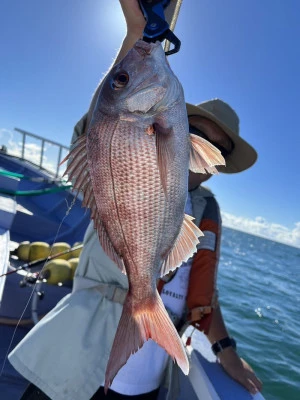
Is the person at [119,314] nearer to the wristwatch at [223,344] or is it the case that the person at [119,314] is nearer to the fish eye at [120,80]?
the wristwatch at [223,344]

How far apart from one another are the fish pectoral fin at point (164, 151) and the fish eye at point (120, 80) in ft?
0.76

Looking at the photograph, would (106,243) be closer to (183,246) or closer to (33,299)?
(183,246)

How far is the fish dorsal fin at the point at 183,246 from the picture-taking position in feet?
4.08

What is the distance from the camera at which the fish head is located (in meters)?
1.16

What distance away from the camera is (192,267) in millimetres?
2109

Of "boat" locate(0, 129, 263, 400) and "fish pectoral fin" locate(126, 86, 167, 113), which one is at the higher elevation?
"fish pectoral fin" locate(126, 86, 167, 113)

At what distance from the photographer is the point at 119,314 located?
165cm

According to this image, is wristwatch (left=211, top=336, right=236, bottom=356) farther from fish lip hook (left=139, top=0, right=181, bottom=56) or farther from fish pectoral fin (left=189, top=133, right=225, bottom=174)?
fish lip hook (left=139, top=0, right=181, bottom=56)

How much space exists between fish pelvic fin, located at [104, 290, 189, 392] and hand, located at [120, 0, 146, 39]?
1.13 metres

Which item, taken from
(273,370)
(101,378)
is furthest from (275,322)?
(101,378)

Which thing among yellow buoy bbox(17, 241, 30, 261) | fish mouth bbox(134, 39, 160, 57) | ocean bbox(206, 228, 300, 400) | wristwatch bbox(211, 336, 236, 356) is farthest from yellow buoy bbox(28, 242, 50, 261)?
ocean bbox(206, 228, 300, 400)

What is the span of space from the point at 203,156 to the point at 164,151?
169 millimetres

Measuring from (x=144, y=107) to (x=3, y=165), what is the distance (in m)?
8.65

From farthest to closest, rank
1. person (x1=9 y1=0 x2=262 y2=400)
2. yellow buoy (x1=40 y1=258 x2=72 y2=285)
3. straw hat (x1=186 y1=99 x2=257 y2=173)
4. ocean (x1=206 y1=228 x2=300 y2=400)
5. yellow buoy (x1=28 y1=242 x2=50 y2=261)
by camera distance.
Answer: ocean (x1=206 y1=228 x2=300 y2=400) → yellow buoy (x1=28 y1=242 x2=50 y2=261) → yellow buoy (x1=40 y1=258 x2=72 y2=285) → straw hat (x1=186 y1=99 x2=257 y2=173) → person (x1=9 y1=0 x2=262 y2=400)
